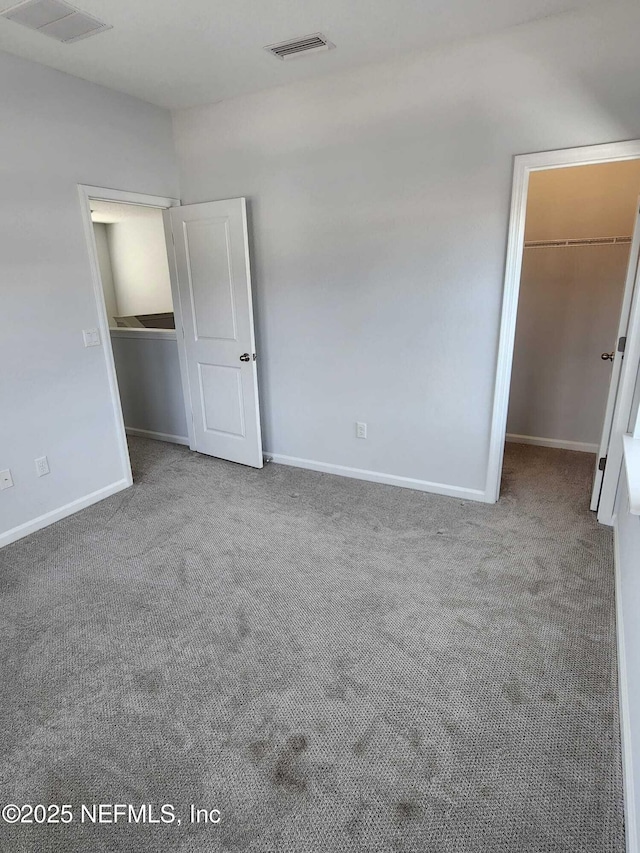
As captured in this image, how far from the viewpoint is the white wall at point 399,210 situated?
243cm

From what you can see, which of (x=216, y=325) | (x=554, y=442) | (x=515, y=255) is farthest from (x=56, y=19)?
(x=554, y=442)

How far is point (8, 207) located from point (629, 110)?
334cm

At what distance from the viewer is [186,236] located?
Answer: 11.9 ft

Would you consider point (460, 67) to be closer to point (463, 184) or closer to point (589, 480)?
point (463, 184)

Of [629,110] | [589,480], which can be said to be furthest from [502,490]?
[629,110]

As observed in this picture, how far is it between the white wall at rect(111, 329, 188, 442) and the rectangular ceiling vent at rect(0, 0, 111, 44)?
2.13 m

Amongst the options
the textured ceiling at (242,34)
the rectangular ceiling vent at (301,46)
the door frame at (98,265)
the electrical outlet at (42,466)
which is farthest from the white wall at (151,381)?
the rectangular ceiling vent at (301,46)

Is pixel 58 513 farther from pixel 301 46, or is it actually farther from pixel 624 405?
pixel 624 405

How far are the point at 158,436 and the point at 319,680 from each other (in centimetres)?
333

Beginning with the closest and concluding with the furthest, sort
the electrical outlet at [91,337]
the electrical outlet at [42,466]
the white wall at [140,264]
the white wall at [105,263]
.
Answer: the electrical outlet at [42,466] < the electrical outlet at [91,337] < the white wall at [140,264] < the white wall at [105,263]

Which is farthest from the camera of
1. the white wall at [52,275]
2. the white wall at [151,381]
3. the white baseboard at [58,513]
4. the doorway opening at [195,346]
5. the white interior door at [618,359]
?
the white wall at [151,381]

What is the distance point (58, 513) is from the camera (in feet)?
10.1

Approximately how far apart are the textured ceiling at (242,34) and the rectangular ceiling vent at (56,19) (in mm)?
51

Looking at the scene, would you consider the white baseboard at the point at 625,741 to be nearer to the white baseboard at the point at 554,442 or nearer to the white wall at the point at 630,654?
the white wall at the point at 630,654
